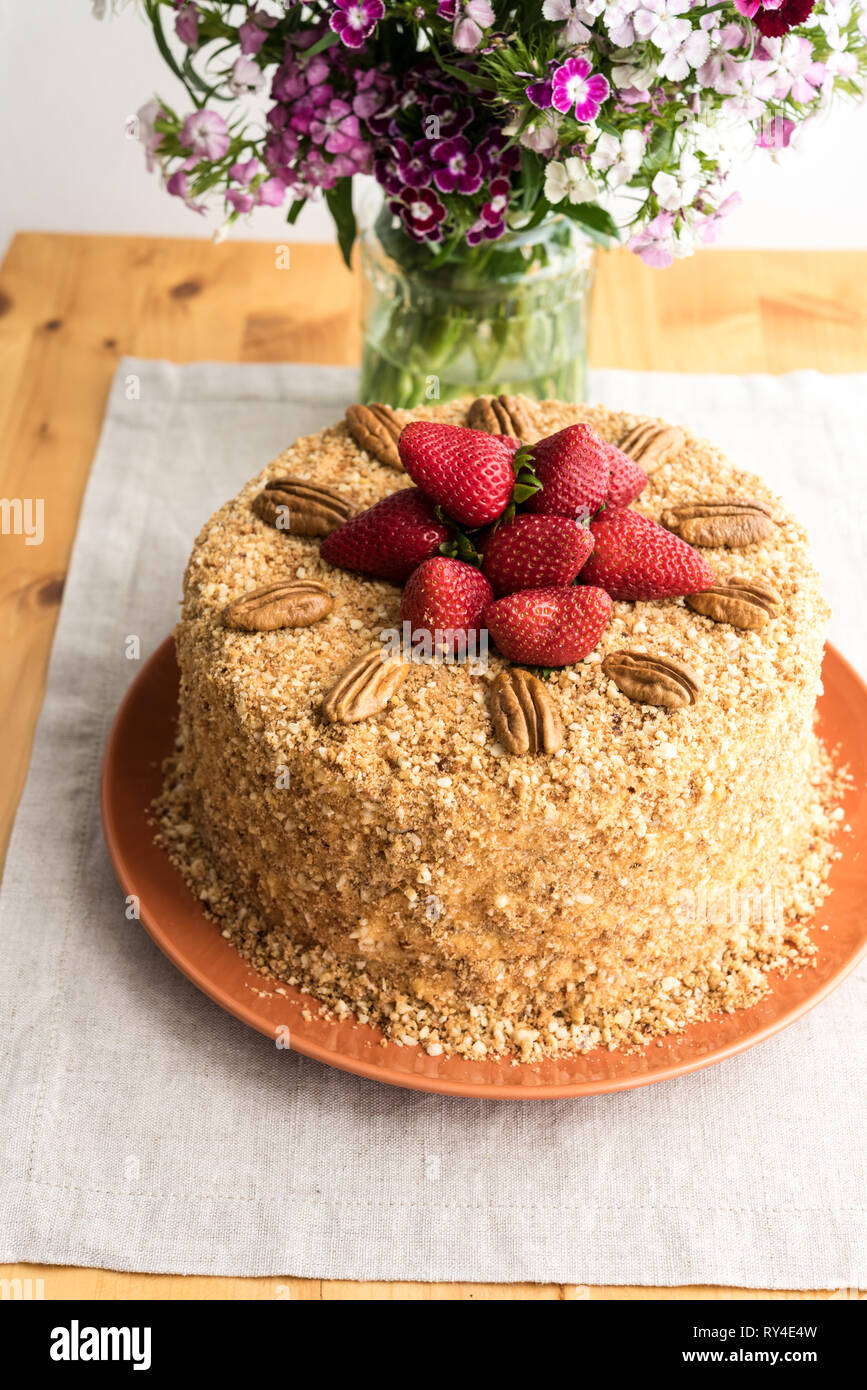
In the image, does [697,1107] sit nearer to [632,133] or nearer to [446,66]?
[632,133]

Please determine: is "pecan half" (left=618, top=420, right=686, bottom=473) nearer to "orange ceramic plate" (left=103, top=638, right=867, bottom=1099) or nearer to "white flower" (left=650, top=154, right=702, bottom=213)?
"white flower" (left=650, top=154, right=702, bottom=213)

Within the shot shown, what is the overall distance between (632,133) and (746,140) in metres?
0.24

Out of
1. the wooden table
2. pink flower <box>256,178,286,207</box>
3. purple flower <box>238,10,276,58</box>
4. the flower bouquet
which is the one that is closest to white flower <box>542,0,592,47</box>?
the flower bouquet

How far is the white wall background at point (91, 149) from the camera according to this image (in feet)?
12.0

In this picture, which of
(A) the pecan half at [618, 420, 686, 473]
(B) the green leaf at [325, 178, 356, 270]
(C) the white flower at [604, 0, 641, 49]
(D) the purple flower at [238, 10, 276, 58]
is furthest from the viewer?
(B) the green leaf at [325, 178, 356, 270]

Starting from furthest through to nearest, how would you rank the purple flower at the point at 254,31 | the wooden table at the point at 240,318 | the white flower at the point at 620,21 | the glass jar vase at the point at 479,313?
the wooden table at the point at 240,318 → the glass jar vase at the point at 479,313 → the purple flower at the point at 254,31 → the white flower at the point at 620,21

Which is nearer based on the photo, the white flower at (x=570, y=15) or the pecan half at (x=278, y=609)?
the white flower at (x=570, y=15)

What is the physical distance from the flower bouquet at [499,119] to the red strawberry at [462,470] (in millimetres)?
376

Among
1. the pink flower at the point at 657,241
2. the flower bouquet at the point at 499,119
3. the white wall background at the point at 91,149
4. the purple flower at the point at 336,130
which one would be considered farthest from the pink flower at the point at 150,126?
the white wall background at the point at 91,149

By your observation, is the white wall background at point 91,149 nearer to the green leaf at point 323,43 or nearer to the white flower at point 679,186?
the green leaf at point 323,43

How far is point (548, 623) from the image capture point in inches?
71.1

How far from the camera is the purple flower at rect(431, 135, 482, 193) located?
6.84ft

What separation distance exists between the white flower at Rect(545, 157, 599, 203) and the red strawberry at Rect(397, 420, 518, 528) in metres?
0.36

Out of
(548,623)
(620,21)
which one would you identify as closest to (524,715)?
(548,623)
